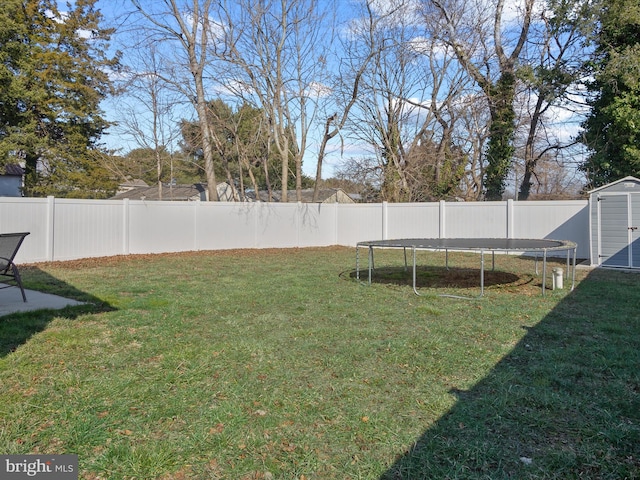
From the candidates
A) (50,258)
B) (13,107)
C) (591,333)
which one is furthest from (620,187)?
(13,107)

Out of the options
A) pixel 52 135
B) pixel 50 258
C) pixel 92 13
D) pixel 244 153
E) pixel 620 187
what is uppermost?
pixel 92 13

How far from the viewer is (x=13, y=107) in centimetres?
1856

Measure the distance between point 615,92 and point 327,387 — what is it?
568 inches

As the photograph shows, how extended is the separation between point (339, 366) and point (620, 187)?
8911 millimetres

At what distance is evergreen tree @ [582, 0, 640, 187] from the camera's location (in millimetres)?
12398

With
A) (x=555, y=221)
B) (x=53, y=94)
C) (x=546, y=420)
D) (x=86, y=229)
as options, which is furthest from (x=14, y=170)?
(x=546, y=420)

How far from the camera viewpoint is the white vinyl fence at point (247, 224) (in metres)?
10.1

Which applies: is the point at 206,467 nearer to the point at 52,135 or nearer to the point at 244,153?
the point at 244,153

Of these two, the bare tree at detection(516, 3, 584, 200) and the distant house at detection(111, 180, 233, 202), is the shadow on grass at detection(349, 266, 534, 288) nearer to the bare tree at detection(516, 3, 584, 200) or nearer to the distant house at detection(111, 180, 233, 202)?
the bare tree at detection(516, 3, 584, 200)

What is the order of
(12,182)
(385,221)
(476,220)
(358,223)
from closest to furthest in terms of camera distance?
1. (476,220)
2. (385,221)
3. (358,223)
4. (12,182)

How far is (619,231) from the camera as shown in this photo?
944cm

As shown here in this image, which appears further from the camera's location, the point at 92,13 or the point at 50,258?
the point at 92,13

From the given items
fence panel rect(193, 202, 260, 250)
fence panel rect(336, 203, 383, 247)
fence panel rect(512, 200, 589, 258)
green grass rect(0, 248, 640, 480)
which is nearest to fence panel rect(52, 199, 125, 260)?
fence panel rect(193, 202, 260, 250)

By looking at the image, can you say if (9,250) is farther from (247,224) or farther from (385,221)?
(385,221)
